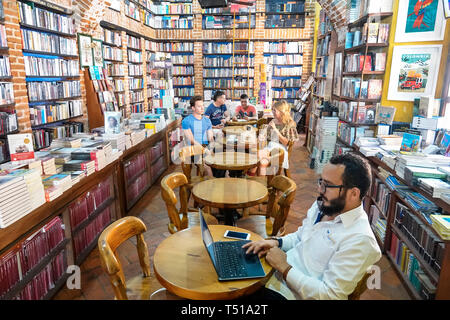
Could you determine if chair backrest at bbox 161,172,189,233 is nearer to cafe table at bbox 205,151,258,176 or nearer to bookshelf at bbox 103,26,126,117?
cafe table at bbox 205,151,258,176

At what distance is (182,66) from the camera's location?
9.74 m

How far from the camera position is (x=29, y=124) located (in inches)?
162

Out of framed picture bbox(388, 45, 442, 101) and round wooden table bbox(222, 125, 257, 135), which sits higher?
framed picture bbox(388, 45, 442, 101)

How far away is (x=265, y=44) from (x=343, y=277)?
9016mm

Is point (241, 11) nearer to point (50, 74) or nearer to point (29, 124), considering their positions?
point (50, 74)

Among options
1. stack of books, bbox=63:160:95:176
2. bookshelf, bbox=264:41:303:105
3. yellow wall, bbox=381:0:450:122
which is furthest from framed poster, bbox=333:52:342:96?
stack of books, bbox=63:160:95:176

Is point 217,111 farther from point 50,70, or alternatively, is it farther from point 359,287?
point 359,287

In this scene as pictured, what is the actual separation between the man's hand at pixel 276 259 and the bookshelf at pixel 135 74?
6538 millimetres

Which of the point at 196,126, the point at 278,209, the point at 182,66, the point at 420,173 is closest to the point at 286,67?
the point at 182,66

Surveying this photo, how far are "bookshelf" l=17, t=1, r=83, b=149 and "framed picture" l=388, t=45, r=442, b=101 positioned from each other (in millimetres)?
4797

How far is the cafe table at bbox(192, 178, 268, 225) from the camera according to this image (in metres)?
2.40

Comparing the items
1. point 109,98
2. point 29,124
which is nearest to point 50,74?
point 29,124

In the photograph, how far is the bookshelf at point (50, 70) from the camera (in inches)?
166

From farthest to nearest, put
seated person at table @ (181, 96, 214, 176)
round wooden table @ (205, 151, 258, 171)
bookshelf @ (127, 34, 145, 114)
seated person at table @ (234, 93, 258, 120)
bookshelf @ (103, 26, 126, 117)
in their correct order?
bookshelf @ (127, 34, 145, 114) → seated person at table @ (234, 93, 258, 120) → bookshelf @ (103, 26, 126, 117) → seated person at table @ (181, 96, 214, 176) → round wooden table @ (205, 151, 258, 171)
